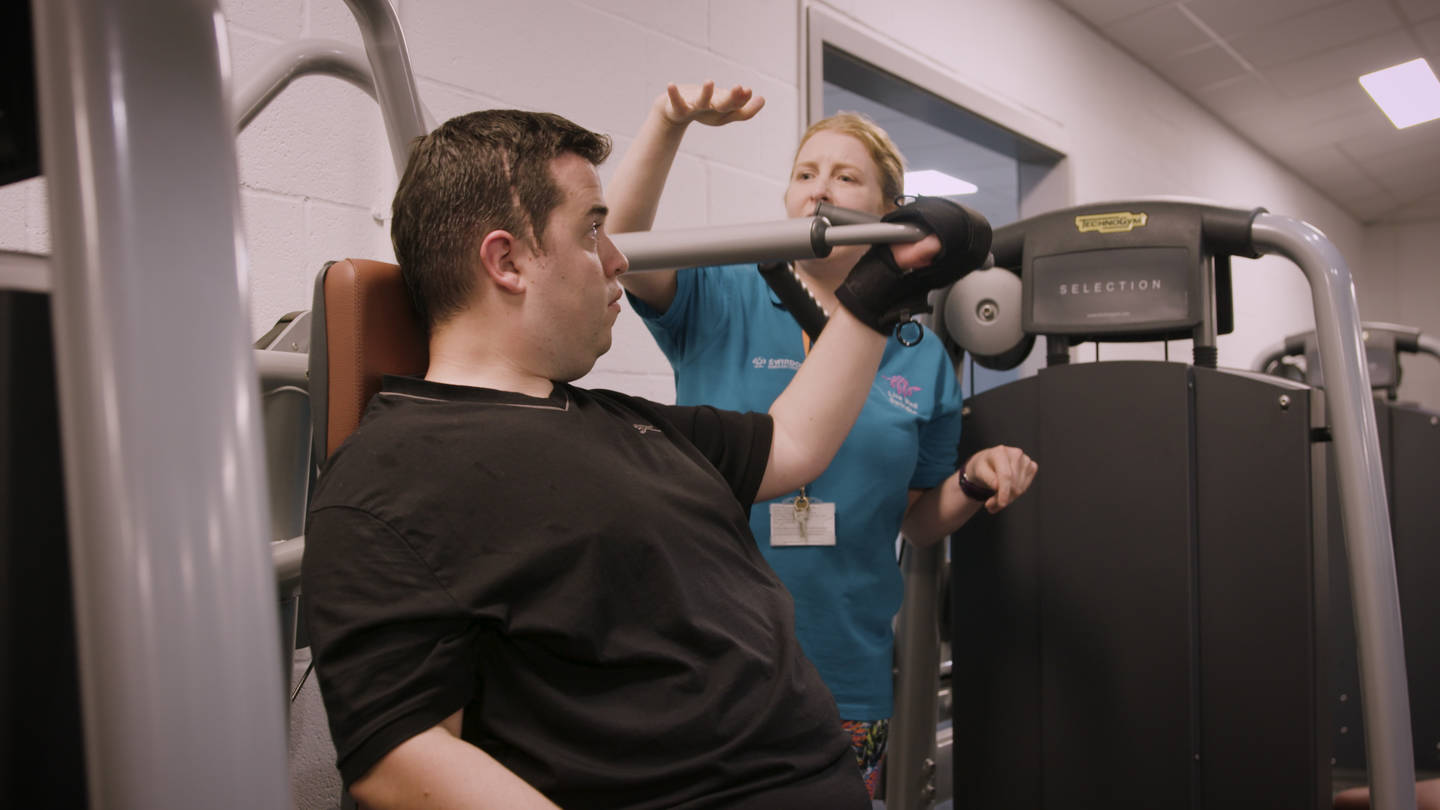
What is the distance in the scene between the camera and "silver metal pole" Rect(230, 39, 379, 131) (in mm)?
909

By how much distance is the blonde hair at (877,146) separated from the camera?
1327 millimetres

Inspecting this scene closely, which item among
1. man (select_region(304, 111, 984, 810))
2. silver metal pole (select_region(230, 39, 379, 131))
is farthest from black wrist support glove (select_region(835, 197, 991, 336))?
silver metal pole (select_region(230, 39, 379, 131))

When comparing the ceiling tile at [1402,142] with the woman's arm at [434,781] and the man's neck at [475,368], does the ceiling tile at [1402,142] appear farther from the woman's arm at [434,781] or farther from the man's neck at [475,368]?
the woman's arm at [434,781]

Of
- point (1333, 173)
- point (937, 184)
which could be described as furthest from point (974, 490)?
point (1333, 173)

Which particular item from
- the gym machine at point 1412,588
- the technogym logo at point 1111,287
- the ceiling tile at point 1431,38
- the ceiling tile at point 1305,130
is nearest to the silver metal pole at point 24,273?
the technogym logo at point 1111,287

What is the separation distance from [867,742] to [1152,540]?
1.81 feet

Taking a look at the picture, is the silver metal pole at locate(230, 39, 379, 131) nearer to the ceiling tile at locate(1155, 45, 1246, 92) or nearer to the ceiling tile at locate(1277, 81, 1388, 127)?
the ceiling tile at locate(1155, 45, 1246, 92)

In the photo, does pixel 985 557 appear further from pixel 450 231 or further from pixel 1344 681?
pixel 1344 681

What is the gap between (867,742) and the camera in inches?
49.4

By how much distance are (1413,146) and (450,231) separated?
605 cm

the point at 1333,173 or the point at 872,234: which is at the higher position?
the point at 1333,173

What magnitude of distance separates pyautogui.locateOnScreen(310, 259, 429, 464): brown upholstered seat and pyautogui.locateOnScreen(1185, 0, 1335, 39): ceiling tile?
11.5ft

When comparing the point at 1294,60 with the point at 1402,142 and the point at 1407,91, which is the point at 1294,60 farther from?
the point at 1402,142

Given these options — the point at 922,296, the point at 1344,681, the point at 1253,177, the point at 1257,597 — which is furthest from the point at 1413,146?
the point at 922,296
